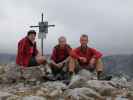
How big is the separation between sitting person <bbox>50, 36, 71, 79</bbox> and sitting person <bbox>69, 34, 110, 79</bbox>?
0.45 m

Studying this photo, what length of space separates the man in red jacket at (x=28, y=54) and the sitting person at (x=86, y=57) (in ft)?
4.34

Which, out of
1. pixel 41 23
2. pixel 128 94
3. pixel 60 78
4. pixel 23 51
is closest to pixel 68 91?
pixel 128 94

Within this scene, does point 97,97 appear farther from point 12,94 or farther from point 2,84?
point 2,84

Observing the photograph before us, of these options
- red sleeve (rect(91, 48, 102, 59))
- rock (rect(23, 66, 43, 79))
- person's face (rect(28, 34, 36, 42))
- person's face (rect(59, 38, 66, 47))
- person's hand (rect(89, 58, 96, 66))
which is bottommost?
rock (rect(23, 66, 43, 79))

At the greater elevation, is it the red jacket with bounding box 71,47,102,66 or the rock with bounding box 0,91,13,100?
the red jacket with bounding box 71,47,102,66

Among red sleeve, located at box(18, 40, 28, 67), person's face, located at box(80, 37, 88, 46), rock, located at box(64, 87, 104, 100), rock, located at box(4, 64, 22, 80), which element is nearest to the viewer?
rock, located at box(64, 87, 104, 100)

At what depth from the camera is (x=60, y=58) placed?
17.9 m

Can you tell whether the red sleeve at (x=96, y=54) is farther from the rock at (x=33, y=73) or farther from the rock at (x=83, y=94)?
the rock at (x=83, y=94)

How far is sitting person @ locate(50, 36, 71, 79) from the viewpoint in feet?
57.4

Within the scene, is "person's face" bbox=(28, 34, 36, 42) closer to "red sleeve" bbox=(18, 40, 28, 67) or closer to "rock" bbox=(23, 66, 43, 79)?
"red sleeve" bbox=(18, 40, 28, 67)

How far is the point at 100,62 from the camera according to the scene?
57.3ft

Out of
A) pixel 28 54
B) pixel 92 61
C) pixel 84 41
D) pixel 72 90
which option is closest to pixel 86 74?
pixel 92 61

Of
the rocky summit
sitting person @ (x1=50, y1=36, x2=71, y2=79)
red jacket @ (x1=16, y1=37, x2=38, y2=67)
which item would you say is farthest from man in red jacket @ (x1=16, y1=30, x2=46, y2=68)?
the rocky summit

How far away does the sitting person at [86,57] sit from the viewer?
56.6 feet
